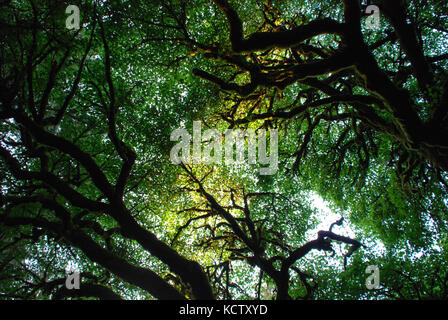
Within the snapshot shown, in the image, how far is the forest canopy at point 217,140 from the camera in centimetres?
507

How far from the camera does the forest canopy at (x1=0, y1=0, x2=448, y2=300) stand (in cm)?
507

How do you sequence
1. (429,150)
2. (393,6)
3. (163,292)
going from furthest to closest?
(393,6) < (429,150) < (163,292)

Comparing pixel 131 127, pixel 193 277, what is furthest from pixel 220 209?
pixel 131 127

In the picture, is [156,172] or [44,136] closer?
[44,136]

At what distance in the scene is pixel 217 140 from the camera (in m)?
10.1

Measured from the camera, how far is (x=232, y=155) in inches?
488

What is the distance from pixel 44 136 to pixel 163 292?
13.2 ft

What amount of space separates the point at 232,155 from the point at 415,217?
8922mm

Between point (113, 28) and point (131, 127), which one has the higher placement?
point (113, 28)

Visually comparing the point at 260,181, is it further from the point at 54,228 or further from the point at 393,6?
the point at 54,228

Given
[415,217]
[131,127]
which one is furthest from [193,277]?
[415,217]

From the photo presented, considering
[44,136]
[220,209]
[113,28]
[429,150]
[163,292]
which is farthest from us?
[113,28]

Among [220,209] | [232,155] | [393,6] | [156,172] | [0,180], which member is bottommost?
[220,209]

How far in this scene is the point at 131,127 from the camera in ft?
35.2
